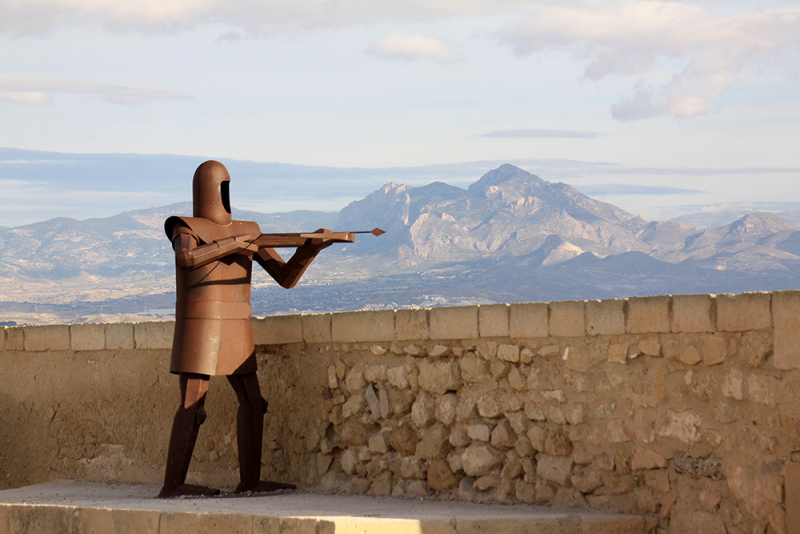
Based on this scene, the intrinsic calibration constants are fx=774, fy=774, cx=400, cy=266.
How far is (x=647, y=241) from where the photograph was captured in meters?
199

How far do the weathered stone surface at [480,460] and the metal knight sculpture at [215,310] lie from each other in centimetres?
133

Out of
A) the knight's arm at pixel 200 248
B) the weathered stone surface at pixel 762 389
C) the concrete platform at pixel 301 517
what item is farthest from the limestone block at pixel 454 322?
the weathered stone surface at pixel 762 389

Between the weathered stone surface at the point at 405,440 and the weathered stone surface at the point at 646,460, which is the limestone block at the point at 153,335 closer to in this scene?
the weathered stone surface at the point at 405,440

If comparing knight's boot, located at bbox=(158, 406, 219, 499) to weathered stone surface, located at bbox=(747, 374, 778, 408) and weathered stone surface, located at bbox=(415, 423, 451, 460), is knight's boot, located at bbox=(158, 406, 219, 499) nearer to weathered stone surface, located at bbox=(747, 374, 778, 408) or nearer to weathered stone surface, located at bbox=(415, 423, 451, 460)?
weathered stone surface, located at bbox=(415, 423, 451, 460)

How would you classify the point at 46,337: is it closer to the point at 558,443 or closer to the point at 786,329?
the point at 558,443

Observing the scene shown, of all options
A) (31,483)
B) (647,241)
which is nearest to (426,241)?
(647,241)

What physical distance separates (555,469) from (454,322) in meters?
1.09

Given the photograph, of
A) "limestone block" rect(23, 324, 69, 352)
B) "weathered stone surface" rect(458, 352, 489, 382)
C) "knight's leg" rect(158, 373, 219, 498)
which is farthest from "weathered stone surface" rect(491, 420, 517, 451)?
"limestone block" rect(23, 324, 69, 352)

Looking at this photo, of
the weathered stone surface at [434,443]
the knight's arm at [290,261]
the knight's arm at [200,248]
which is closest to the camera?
the knight's arm at [200,248]

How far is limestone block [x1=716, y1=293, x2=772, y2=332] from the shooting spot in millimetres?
3900

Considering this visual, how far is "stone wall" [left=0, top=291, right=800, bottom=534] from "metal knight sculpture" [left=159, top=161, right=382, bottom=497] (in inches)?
24.5

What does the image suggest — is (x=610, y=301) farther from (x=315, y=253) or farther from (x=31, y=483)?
(x=31, y=483)

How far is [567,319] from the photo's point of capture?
4570 millimetres

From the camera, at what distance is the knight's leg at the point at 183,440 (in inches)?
194
